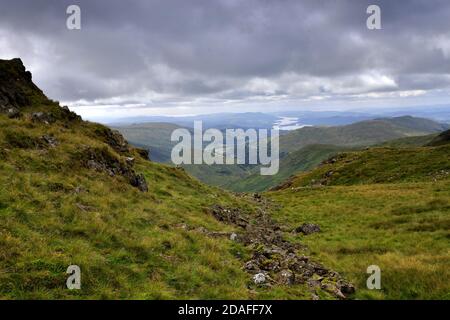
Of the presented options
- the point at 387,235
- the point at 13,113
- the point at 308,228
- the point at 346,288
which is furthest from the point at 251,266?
the point at 13,113

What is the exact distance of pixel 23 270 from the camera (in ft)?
41.0

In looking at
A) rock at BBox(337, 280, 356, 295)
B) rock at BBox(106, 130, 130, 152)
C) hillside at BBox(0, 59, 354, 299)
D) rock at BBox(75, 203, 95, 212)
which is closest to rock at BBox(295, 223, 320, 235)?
hillside at BBox(0, 59, 354, 299)

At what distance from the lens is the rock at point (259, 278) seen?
15914 millimetres

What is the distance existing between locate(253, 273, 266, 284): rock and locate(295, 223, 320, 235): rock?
1536 cm

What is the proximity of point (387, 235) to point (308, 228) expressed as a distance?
21.8 feet

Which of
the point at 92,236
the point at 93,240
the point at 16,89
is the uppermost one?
the point at 16,89

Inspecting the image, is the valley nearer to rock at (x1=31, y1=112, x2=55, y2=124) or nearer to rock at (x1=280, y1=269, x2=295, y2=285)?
rock at (x1=280, y1=269, x2=295, y2=285)

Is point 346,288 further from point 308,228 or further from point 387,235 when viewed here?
point 308,228

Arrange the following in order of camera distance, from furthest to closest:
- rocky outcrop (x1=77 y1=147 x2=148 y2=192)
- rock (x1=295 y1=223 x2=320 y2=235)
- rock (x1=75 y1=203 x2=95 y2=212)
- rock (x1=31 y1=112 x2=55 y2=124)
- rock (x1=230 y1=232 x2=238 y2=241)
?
rock (x1=295 y1=223 x2=320 y2=235) < rock (x1=31 y1=112 x2=55 y2=124) < rocky outcrop (x1=77 y1=147 x2=148 y2=192) < rock (x1=230 y1=232 x2=238 y2=241) < rock (x1=75 y1=203 x2=95 y2=212)

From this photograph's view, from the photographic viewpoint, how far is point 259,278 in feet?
52.9

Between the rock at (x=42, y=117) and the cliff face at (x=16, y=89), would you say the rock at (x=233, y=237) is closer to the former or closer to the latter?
the rock at (x=42, y=117)

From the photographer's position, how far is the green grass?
17.9 metres

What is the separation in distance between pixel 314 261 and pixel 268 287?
639cm
